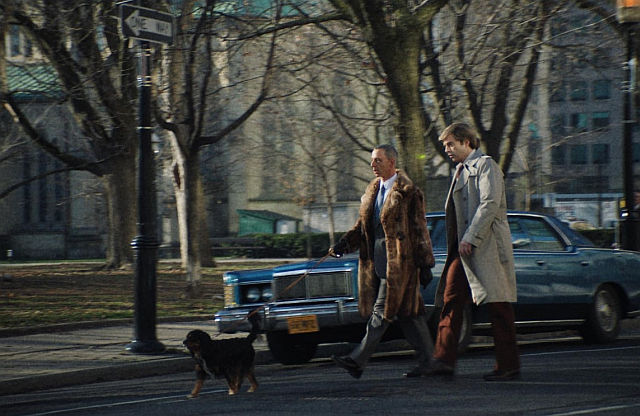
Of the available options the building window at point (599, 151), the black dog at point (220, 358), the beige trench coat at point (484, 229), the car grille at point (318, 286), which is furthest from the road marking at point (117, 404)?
the building window at point (599, 151)

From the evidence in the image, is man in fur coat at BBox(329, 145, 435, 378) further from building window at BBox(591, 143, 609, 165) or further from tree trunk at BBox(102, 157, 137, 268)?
building window at BBox(591, 143, 609, 165)

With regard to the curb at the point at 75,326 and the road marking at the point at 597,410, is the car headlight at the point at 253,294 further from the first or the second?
the curb at the point at 75,326

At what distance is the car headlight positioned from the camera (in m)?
9.91

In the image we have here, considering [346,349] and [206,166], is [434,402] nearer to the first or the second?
[346,349]

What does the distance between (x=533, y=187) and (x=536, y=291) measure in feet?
116

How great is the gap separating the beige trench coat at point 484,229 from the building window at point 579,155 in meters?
71.7

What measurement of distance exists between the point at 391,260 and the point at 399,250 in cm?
10

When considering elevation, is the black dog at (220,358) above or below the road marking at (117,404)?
above

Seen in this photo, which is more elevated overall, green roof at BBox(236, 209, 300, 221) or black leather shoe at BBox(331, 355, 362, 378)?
green roof at BBox(236, 209, 300, 221)

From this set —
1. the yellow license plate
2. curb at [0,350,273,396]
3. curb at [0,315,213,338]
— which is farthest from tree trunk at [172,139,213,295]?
the yellow license plate

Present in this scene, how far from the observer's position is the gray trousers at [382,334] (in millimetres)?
7758

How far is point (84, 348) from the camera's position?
1127 centimetres

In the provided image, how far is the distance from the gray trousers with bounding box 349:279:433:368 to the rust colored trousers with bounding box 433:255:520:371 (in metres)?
0.13

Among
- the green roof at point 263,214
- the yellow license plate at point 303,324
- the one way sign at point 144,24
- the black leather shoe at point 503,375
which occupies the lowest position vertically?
the black leather shoe at point 503,375
